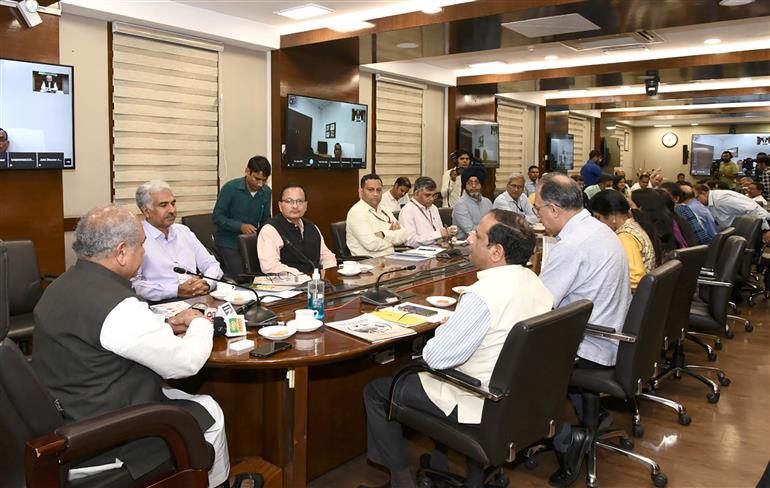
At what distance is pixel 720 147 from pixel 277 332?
60.7 feet

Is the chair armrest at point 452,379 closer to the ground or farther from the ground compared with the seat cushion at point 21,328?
farther from the ground

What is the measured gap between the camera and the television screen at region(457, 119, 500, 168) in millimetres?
9258

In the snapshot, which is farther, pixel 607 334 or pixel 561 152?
pixel 561 152

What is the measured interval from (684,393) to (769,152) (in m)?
15.8

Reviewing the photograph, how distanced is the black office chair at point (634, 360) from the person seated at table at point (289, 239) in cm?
168

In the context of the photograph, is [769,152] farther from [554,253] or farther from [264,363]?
[264,363]

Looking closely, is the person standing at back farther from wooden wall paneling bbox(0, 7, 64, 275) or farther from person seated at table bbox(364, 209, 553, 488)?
person seated at table bbox(364, 209, 553, 488)

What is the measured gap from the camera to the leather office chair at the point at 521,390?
196 centimetres

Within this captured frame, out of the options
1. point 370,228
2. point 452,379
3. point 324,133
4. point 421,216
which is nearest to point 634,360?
point 452,379

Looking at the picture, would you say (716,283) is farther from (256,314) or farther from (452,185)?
(452,185)

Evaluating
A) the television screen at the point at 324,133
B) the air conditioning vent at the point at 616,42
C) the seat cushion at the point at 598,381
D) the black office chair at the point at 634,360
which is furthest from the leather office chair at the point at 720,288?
the television screen at the point at 324,133

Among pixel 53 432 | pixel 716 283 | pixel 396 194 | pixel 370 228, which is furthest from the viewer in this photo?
pixel 396 194

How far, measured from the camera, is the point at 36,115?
4273 mm

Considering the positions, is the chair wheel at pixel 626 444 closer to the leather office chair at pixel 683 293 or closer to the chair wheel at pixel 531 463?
the chair wheel at pixel 531 463
